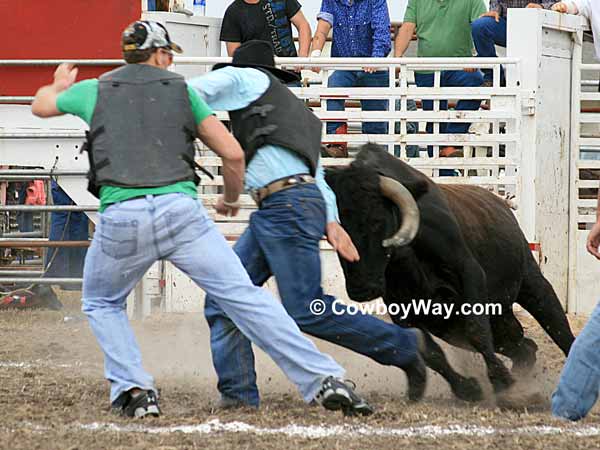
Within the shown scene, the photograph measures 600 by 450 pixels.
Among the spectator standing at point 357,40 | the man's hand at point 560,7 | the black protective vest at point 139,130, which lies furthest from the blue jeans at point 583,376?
the man's hand at point 560,7

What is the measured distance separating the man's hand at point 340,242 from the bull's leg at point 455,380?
907mm

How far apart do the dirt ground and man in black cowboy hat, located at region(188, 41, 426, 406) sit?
0.27 metres

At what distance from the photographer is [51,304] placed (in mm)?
10633

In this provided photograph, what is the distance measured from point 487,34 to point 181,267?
5.46 metres

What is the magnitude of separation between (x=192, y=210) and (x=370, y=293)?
1316 mm

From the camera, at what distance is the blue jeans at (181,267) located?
5129mm

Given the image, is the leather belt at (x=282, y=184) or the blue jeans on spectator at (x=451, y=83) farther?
the blue jeans on spectator at (x=451, y=83)

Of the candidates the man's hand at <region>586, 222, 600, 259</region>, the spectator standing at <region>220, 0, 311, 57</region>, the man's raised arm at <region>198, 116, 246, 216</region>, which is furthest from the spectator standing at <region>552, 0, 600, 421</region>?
the spectator standing at <region>220, 0, 311, 57</region>

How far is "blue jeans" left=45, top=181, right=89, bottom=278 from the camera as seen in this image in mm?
10492

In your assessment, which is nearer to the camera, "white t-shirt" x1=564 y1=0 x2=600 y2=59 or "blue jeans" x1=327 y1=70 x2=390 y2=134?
"white t-shirt" x1=564 y1=0 x2=600 y2=59

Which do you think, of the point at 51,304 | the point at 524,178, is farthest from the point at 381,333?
the point at 51,304

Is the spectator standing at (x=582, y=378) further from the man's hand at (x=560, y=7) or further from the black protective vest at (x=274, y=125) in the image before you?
the man's hand at (x=560, y=7)

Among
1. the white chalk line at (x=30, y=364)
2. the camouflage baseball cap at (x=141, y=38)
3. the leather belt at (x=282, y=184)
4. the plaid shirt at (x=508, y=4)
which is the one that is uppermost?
the plaid shirt at (x=508, y=4)

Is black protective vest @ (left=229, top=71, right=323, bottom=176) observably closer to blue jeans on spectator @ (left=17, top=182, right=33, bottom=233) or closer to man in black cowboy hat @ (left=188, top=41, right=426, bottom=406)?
man in black cowboy hat @ (left=188, top=41, right=426, bottom=406)
